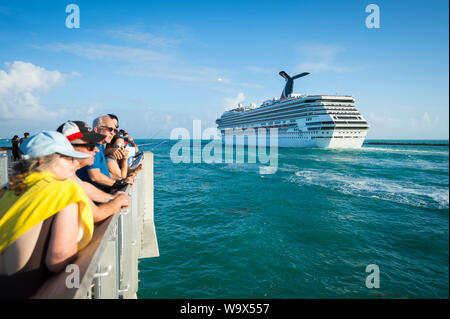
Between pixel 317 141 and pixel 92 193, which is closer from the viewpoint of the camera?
pixel 92 193

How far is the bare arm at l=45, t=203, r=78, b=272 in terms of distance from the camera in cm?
129

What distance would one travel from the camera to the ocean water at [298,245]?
4.91 meters

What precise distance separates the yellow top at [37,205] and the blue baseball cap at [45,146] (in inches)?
5.9

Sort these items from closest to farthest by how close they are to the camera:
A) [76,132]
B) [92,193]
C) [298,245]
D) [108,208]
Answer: [108,208], [92,193], [76,132], [298,245]

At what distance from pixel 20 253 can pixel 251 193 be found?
1263 cm

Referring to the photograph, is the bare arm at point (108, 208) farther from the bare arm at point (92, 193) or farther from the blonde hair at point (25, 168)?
the blonde hair at point (25, 168)

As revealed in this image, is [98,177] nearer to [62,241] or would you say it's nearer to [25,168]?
[25,168]

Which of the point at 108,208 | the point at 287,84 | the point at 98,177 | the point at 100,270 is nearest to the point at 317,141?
the point at 287,84

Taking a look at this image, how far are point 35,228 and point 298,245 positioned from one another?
699 cm

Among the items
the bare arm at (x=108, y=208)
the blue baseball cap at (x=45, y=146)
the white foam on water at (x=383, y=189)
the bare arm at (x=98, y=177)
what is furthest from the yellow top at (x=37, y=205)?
the white foam on water at (x=383, y=189)

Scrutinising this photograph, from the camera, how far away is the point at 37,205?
1.29 meters

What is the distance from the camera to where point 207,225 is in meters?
8.50
